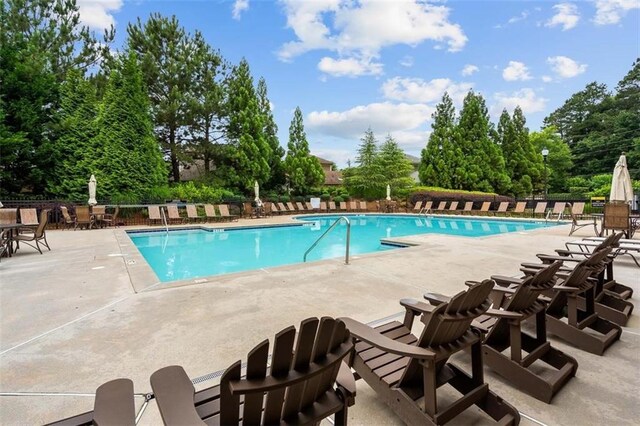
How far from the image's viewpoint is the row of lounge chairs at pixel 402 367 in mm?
1086

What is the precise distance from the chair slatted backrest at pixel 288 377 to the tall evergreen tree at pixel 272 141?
21.6m

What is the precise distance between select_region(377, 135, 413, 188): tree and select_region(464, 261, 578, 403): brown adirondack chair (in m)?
21.0

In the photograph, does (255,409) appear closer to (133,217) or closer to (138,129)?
(133,217)

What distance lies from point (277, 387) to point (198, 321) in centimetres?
234

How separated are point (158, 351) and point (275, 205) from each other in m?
16.9

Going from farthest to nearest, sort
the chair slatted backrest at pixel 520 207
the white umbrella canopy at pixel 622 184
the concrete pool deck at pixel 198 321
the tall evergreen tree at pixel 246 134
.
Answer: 1. the tall evergreen tree at pixel 246 134
2. the chair slatted backrest at pixel 520 207
3. the white umbrella canopy at pixel 622 184
4. the concrete pool deck at pixel 198 321

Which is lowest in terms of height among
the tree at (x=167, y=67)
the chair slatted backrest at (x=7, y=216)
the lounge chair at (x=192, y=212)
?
the lounge chair at (x=192, y=212)

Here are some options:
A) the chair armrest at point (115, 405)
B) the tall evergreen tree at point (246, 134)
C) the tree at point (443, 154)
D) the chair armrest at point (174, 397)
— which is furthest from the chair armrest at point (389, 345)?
the tree at point (443, 154)

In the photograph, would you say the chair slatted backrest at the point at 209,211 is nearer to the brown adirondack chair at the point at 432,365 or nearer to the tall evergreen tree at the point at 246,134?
the tall evergreen tree at the point at 246,134

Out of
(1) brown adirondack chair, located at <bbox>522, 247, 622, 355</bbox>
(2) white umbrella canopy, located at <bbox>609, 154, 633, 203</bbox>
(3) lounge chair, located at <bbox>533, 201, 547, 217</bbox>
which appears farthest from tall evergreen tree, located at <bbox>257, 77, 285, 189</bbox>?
(1) brown adirondack chair, located at <bbox>522, 247, 622, 355</bbox>

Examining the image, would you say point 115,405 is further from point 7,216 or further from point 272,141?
point 272,141

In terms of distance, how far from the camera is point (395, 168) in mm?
23328

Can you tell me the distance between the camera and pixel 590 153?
31109 mm

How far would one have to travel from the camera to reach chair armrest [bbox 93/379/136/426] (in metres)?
1.05
